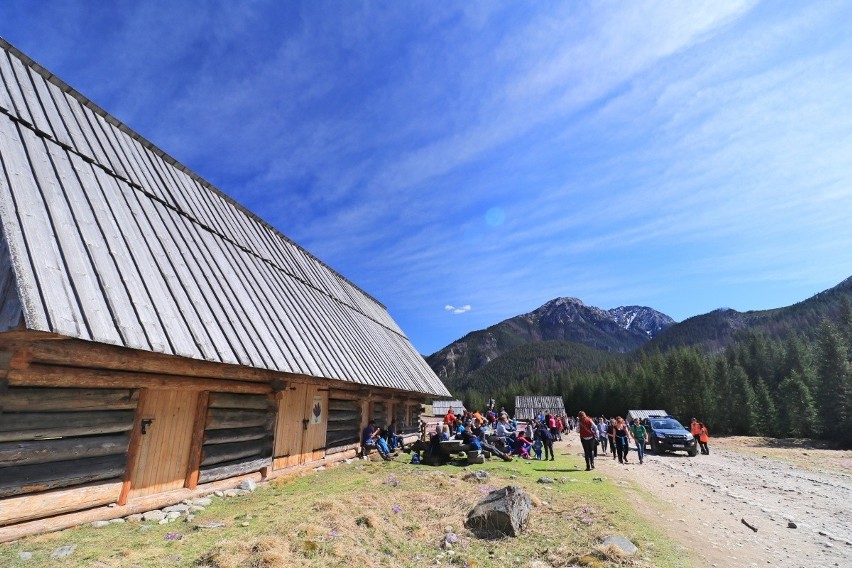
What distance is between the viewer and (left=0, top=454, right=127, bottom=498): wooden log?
574 centimetres

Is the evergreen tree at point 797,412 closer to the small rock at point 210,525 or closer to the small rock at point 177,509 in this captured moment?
the small rock at point 210,525

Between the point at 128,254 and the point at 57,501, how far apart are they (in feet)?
13.8

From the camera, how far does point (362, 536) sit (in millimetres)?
6680

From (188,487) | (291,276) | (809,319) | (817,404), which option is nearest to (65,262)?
(188,487)

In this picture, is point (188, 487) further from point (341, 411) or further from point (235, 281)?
point (341, 411)

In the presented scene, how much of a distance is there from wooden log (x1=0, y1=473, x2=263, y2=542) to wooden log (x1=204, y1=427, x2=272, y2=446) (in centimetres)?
90

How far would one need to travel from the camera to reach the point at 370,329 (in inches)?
856

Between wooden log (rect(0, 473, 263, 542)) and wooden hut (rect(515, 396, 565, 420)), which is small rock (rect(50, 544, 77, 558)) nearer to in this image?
wooden log (rect(0, 473, 263, 542))

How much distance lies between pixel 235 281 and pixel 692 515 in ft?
40.4

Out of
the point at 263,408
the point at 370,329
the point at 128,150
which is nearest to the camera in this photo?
the point at 263,408

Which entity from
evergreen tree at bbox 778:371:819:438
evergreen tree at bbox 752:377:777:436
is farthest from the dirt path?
evergreen tree at bbox 752:377:777:436

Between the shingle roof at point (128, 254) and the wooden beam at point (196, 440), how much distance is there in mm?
1444

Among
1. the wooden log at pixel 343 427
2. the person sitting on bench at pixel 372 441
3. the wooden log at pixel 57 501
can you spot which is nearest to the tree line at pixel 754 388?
the person sitting on bench at pixel 372 441

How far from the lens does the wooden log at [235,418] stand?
931 centimetres
